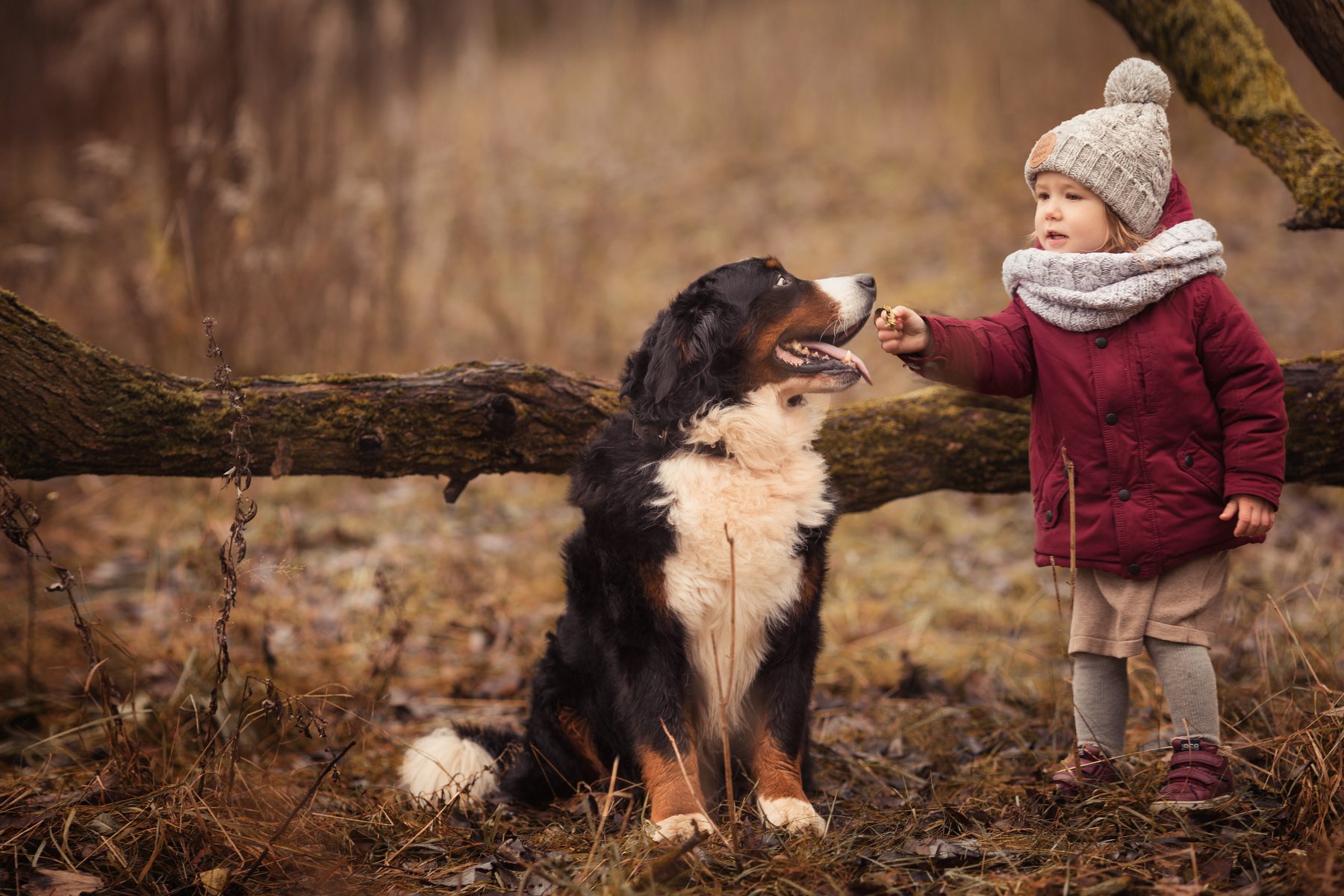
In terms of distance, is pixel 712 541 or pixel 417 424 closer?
pixel 712 541

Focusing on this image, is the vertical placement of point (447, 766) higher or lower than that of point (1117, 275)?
lower

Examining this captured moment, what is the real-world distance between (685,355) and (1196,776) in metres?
1.72

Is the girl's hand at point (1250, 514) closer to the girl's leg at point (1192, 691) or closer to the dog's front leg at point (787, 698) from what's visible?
the girl's leg at point (1192, 691)

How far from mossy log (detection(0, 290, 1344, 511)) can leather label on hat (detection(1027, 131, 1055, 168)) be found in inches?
39.5

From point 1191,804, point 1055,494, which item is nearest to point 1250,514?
point 1055,494

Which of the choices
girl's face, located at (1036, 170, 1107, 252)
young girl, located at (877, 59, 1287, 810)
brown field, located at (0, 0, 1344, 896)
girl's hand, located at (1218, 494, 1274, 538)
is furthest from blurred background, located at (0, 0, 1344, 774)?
girl's face, located at (1036, 170, 1107, 252)

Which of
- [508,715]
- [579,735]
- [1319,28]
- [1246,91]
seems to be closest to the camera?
[579,735]

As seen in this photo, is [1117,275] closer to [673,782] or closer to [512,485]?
[673,782]

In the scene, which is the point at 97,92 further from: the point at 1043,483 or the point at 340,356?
the point at 1043,483

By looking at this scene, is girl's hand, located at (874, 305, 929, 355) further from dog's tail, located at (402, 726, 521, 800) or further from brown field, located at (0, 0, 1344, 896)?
dog's tail, located at (402, 726, 521, 800)

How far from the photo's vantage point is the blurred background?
4.55 metres

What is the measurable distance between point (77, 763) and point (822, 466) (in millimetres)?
2415

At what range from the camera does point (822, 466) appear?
9.40 feet

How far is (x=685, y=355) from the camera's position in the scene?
2.77 m
